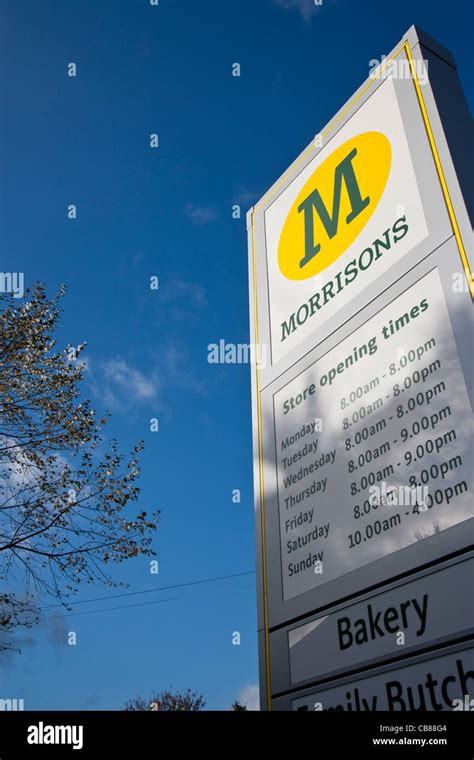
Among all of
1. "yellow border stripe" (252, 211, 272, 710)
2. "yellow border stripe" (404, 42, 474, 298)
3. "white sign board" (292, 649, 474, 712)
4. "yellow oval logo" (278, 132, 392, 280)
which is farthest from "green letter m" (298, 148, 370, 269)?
"white sign board" (292, 649, 474, 712)

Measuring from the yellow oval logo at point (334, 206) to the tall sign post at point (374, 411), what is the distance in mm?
16

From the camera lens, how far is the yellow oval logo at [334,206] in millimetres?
4637

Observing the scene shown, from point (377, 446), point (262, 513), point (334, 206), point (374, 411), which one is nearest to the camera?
point (377, 446)

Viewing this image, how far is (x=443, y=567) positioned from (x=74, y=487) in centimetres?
897

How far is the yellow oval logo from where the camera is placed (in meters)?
4.64

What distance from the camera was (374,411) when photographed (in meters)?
3.95

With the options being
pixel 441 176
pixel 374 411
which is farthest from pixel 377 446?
pixel 441 176

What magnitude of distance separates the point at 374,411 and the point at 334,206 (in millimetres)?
1893

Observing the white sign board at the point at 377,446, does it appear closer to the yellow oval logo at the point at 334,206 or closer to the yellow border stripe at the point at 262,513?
the yellow border stripe at the point at 262,513

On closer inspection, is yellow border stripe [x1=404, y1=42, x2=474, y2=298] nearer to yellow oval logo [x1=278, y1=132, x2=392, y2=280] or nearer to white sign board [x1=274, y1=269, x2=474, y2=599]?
white sign board [x1=274, y1=269, x2=474, y2=599]

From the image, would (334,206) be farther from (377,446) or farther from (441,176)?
(377,446)

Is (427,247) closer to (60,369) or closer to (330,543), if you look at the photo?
(330,543)

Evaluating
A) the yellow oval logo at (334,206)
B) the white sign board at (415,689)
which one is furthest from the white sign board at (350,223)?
the white sign board at (415,689)
